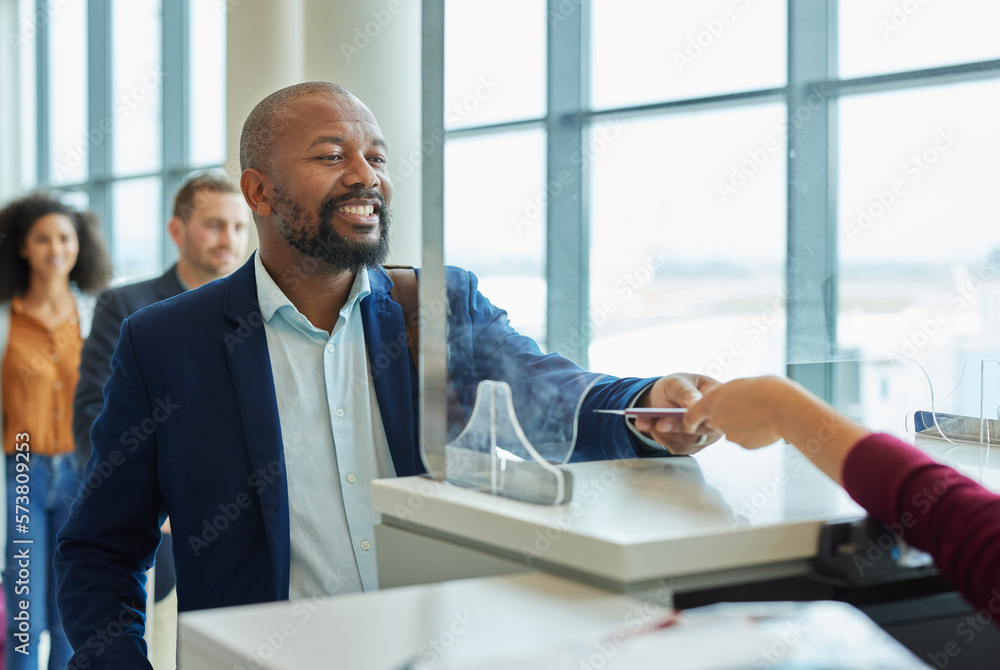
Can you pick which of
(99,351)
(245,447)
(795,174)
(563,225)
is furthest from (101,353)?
(795,174)

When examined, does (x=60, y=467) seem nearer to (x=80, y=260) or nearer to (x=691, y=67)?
(x=80, y=260)

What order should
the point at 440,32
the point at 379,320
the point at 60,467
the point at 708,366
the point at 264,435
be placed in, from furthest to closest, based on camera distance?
the point at 60,467
the point at 708,366
the point at 379,320
the point at 264,435
the point at 440,32

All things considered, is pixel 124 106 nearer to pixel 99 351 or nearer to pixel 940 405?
pixel 99 351

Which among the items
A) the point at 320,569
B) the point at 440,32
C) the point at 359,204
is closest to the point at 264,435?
Result: the point at 320,569

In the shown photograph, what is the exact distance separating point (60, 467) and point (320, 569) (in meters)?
2.58

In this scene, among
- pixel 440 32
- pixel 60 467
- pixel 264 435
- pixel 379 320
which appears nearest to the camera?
pixel 440 32

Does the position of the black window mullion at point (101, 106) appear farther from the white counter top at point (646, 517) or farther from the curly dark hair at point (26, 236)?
the white counter top at point (646, 517)

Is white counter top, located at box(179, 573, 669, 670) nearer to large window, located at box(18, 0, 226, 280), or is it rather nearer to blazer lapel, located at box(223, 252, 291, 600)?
blazer lapel, located at box(223, 252, 291, 600)

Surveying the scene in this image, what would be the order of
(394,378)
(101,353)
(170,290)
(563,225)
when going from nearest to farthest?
(563,225) < (394,378) < (101,353) < (170,290)

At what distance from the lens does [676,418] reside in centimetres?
130

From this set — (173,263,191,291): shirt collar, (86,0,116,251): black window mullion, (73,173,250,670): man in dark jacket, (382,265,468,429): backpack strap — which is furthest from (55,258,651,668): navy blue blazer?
(86,0,116,251): black window mullion

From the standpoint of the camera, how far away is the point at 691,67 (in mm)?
4254

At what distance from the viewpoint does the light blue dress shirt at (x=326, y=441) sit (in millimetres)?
1644

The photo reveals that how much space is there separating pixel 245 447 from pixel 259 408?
2.8 inches
